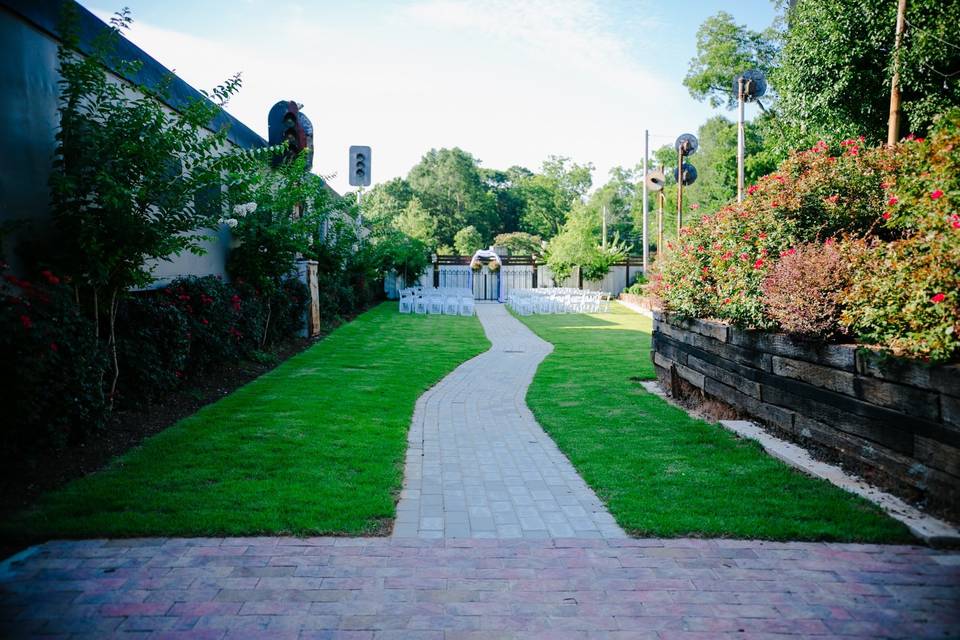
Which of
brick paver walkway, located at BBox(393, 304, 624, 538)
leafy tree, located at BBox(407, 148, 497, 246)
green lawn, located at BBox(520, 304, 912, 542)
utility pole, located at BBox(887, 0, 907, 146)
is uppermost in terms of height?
leafy tree, located at BBox(407, 148, 497, 246)

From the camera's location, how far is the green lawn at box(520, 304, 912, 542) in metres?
3.54

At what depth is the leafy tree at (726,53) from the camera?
3089 centimetres

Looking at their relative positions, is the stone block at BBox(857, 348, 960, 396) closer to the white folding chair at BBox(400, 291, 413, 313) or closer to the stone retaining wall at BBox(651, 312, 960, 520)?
the stone retaining wall at BBox(651, 312, 960, 520)

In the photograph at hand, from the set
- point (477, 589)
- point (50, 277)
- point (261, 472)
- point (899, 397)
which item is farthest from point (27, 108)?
point (899, 397)

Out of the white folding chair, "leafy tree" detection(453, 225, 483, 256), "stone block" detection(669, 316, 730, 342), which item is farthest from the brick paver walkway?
"leafy tree" detection(453, 225, 483, 256)

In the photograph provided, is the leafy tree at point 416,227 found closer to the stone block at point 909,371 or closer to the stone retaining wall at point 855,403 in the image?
the stone retaining wall at point 855,403

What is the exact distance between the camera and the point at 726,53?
3119cm

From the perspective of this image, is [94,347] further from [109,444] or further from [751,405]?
[751,405]

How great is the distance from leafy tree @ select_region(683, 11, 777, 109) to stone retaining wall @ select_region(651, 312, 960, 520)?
29097mm

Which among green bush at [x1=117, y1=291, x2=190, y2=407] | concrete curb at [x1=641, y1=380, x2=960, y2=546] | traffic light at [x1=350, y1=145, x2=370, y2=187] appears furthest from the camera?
traffic light at [x1=350, y1=145, x2=370, y2=187]

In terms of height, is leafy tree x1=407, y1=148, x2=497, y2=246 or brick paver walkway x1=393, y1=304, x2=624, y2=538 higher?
leafy tree x1=407, y1=148, x2=497, y2=246

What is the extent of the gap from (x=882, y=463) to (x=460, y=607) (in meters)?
3.06

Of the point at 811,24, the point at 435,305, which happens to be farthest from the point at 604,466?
the point at 435,305

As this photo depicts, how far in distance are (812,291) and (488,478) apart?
2.95 meters
